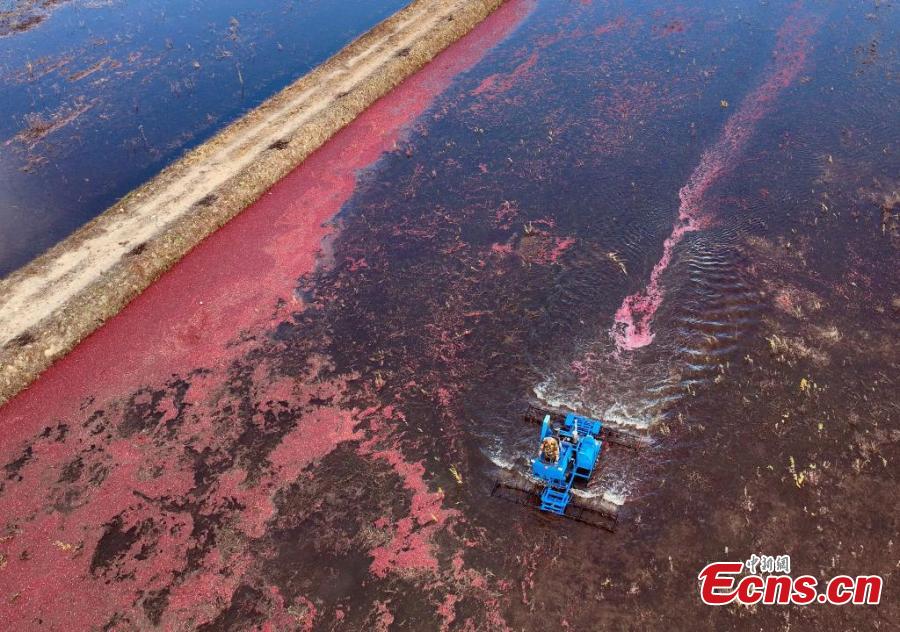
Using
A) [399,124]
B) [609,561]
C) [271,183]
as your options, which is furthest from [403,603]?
[399,124]

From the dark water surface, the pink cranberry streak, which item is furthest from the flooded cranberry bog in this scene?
the dark water surface

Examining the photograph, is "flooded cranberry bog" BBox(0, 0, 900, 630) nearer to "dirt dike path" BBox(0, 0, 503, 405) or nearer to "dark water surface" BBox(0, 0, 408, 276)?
"dirt dike path" BBox(0, 0, 503, 405)

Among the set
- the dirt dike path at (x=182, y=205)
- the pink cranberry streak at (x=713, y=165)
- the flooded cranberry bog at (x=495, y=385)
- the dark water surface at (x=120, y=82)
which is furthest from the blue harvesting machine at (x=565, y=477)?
the dark water surface at (x=120, y=82)

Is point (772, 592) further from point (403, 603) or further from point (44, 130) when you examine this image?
point (44, 130)

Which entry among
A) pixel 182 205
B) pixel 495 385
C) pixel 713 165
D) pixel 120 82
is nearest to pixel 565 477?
pixel 495 385

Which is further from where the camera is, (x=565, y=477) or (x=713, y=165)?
(x=713, y=165)

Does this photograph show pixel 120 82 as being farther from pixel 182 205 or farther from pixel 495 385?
pixel 495 385
